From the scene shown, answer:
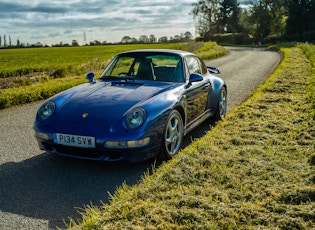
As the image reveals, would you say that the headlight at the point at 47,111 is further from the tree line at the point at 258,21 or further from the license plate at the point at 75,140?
the tree line at the point at 258,21

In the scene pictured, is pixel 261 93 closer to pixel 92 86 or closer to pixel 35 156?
pixel 92 86

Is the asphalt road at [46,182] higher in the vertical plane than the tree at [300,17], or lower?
lower

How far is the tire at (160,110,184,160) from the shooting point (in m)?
4.63

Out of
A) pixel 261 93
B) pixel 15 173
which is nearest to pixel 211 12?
→ pixel 261 93

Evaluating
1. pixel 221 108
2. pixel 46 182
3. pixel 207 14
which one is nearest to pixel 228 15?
pixel 207 14

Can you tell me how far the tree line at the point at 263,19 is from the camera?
58.9 meters

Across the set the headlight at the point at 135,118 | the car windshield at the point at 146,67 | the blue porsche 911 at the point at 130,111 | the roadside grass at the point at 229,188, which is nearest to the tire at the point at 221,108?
the blue porsche 911 at the point at 130,111

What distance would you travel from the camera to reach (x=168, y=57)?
5.80m

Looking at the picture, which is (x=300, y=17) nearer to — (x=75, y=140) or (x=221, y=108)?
(x=221, y=108)

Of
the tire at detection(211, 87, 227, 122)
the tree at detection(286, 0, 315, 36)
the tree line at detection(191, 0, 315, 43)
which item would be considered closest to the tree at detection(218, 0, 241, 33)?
the tree line at detection(191, 0, 315, 43)

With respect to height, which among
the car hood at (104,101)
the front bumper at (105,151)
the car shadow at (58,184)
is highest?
the car hood at (104,101)

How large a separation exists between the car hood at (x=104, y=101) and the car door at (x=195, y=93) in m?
0.44

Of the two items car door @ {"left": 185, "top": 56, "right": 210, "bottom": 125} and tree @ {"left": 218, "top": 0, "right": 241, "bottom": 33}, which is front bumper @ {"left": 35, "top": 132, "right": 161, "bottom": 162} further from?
tree @ {"left": 218, "top": 0, "right": 241, "bottom": 33}

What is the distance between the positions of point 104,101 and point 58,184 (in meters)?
1.24
